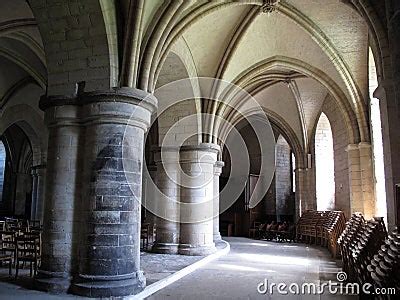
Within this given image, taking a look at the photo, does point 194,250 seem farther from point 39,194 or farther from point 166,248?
point 39,194

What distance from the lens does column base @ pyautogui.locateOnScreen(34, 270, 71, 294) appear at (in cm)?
516

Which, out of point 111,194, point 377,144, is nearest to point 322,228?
point 377,144

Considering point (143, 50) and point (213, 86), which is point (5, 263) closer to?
point (143, 50)

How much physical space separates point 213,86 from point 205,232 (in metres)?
3.87

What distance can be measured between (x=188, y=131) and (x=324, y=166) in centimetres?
740

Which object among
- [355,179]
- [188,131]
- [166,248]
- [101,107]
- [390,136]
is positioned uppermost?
[188,131]

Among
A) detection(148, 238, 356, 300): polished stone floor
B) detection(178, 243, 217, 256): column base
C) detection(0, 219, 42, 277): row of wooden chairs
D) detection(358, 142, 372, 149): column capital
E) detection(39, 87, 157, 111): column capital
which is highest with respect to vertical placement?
detection(39, 87, 157, 111): column capital

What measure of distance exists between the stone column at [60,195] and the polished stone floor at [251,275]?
141cm

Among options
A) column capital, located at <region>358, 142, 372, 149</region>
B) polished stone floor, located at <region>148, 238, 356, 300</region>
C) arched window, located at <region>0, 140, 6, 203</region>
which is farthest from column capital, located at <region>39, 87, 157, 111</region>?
arched window, located at <region>0, 140, 6, 203</region>

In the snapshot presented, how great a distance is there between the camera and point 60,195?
556 centimetres

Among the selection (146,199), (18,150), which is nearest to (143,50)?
(146,199)

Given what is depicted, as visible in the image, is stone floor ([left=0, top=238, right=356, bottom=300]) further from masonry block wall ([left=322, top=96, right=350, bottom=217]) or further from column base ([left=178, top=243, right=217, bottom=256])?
masonry block wall ([left=322, top=96, right=350, bottom=217])

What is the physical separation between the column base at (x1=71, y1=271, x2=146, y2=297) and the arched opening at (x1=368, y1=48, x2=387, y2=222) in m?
6.47

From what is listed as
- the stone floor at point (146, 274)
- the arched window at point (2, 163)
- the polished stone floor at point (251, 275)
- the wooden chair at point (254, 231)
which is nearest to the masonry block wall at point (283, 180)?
the wooden chair at point (254, 231)
